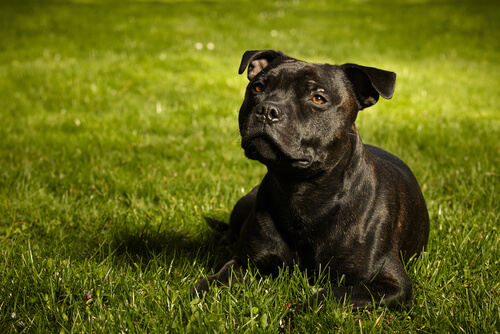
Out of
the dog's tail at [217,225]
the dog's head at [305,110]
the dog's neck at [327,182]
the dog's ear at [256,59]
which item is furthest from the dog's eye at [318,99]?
the dog's tail at [217,225]

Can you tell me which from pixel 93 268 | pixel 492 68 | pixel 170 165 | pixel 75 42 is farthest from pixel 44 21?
pixel 93 268

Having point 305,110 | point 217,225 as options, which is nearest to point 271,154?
point 305,110

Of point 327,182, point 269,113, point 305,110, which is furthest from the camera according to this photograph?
point 327,182

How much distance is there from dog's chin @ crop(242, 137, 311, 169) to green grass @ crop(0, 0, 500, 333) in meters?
0.71

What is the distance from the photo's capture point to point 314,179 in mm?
3129

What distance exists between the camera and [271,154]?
2844mm

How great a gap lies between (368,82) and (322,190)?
77 cm

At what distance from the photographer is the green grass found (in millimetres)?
2848

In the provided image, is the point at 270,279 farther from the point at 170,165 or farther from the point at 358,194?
the point at 170,165

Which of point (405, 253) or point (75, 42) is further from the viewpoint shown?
point (75, 42)

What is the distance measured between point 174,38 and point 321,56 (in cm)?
364

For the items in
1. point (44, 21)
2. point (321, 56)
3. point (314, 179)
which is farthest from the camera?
point (44, 21)

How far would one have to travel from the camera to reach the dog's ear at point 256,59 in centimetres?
346

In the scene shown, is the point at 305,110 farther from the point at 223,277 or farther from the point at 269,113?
the point at 223,277
